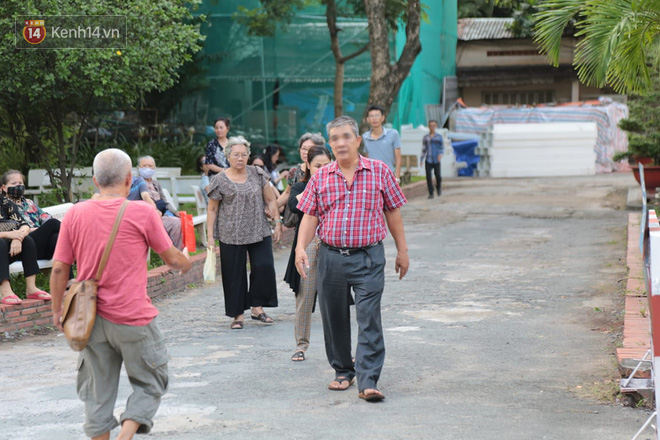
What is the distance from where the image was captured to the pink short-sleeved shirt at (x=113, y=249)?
4.72 meters

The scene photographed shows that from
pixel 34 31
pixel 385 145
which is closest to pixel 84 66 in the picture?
pixel 34 31

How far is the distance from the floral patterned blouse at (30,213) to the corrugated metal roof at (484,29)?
103 ft

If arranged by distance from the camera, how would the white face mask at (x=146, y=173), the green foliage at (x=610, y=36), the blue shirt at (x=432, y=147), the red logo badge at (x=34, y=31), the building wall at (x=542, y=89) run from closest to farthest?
the green foliage at (x=610, y=36)
the white face mask at (x=146, y=173)
the red logo badge at (x=34, y=31)
the blue shirt at (x=432, y=147)
the building wall at (x=542, y=89)

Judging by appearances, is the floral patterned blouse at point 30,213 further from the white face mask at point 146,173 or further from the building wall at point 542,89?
the building wall at point 542,89

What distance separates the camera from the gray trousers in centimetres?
612

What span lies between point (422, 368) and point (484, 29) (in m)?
34.6

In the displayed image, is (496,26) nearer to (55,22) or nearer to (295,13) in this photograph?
(295,13)

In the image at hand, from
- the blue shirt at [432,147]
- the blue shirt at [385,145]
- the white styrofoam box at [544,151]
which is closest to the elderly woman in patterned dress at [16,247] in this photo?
the blue shirt at [385,145]

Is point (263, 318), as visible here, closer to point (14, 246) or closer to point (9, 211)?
point (14, 246)

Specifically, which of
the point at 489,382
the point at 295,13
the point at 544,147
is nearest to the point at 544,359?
the point at 489,382

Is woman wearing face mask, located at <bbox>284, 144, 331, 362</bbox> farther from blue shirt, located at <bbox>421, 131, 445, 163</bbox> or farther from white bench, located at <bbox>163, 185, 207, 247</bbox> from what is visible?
blue shirt, located at <bbox>421, 131, 445, 163</bbox>

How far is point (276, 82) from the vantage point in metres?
27.9

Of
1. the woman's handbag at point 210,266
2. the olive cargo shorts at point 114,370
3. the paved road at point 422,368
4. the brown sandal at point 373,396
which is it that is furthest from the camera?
the woman's handbag at point 210,266

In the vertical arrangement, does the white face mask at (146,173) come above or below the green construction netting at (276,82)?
below
